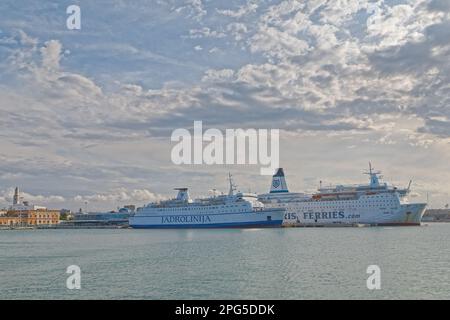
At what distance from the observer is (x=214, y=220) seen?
266 feet

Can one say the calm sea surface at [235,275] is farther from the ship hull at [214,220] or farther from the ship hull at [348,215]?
the ship hull at [348,215]

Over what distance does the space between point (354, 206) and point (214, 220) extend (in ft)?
77.7

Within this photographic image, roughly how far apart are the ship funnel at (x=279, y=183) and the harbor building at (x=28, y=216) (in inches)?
2526

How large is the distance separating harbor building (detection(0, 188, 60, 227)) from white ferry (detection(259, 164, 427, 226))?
67444 millimetres

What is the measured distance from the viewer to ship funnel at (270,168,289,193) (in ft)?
327

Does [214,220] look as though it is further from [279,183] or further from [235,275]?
[235,275]

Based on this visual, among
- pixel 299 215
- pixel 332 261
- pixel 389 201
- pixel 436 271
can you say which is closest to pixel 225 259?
pixel 332 261

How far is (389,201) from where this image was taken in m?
78.2

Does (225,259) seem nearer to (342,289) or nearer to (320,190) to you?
(342,289)

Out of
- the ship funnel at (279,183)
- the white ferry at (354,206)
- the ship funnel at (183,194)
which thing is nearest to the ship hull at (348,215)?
the white ferry at (354,206)

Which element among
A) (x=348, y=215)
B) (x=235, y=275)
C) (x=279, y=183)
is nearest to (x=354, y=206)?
(x=348, y=215)

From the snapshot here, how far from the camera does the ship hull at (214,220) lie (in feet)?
253

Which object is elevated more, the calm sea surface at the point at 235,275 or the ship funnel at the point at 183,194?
the ship funnel at the point at 183,194
